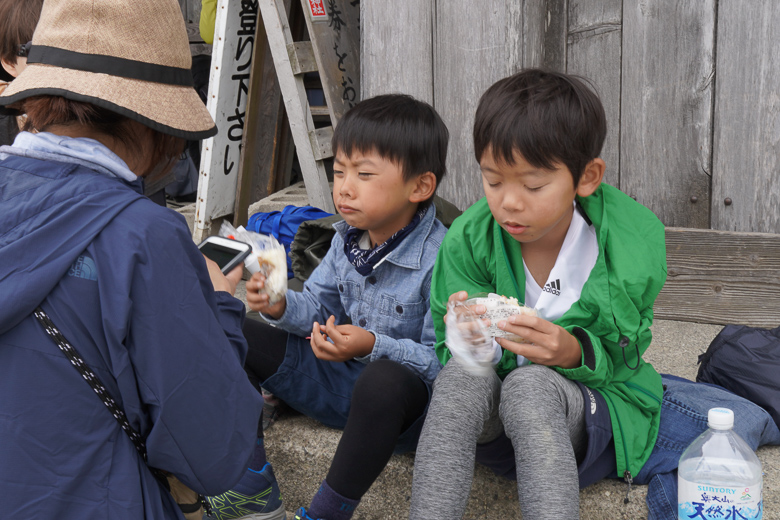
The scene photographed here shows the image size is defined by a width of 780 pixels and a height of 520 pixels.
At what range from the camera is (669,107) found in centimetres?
264

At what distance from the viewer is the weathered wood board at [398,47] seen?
289 centimetres

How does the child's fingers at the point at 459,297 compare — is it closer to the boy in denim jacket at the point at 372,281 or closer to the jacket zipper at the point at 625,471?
the boy in denim jacket at the point at 372,281

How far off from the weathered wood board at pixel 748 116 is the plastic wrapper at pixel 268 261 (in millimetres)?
1673

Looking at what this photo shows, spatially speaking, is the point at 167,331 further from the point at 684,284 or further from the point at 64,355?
the point at 684,284

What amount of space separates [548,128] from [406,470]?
103 cm

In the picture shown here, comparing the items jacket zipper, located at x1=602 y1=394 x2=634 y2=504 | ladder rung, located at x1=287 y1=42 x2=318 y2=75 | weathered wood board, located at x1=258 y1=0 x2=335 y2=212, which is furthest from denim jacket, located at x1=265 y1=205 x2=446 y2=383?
ladder rung, located at x1=287 y1=42 x2=318 y2=75

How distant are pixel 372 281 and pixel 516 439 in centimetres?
76

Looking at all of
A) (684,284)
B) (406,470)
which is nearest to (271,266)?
(406,470)

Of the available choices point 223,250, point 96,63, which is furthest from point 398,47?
point 96,63

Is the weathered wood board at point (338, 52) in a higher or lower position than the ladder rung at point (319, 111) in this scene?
higher

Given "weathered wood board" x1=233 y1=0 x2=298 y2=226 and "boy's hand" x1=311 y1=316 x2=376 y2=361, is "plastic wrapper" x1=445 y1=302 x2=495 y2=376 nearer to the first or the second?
"boy's hand" x1=311 y1=316 x2=376 y2=361

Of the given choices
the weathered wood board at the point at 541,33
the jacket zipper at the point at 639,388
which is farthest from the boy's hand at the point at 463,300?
the weathered wood board at the point at 541,33

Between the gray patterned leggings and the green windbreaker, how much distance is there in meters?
0.10

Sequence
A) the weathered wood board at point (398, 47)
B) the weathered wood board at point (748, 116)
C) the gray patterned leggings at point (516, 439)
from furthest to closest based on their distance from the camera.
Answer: the weathered wood board at point (398, 47)
the weathered wood board at point (748, 116)
the gray patterned leggings at point (516, 439)
